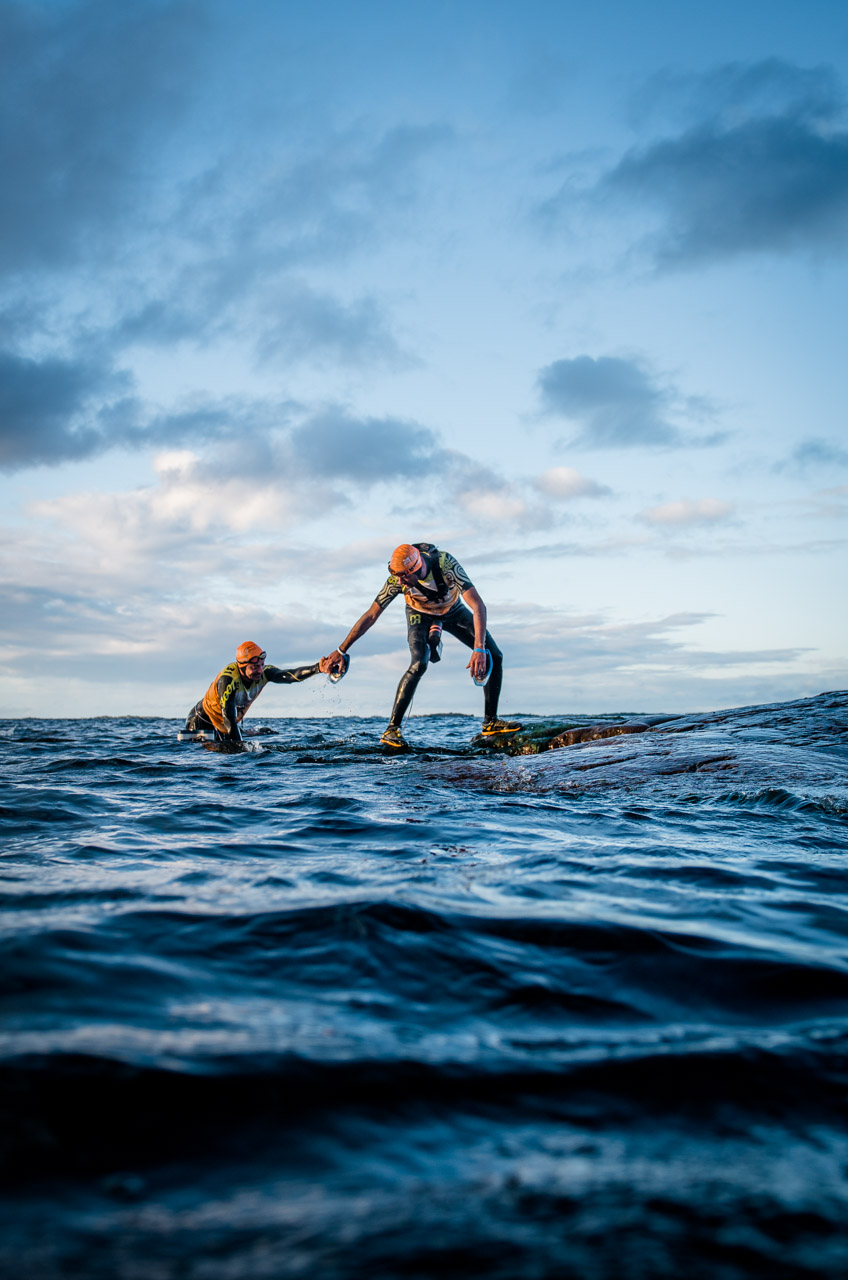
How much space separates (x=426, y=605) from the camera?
10.5 meters

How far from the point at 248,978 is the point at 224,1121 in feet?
2.54

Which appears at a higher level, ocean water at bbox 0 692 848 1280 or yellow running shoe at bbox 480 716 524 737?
yellow running shoe at bbox 480 716 524 737

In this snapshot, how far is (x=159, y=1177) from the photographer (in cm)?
124

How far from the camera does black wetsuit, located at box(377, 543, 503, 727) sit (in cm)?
1039

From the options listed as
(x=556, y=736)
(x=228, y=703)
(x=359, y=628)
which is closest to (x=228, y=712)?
(x=228, y=703)

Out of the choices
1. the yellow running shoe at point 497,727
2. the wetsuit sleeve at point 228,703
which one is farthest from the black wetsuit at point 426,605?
the wetsuit sleeve at point 228,703

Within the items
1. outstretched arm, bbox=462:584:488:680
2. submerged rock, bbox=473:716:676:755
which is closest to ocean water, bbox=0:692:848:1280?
submerged rock, bbox=473:716:676:755

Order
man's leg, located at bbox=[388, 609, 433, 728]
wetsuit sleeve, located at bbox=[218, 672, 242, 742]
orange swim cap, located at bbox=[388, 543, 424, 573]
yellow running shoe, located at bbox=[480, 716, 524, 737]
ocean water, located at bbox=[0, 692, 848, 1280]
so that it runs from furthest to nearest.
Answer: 1. wetsuit sleeve, located at bbox=[218, 672, 242, 742]
2. yellow running shoe, located at bbox=[480, 716, 524, 737]
3. man's leg, located at bbox=[388, 609, 433, 728]
4. orange swim cap, located at bbox=[388, 543, 424, 573]
5. ocean water, located at bbox=[0, 692, 848, 1280]

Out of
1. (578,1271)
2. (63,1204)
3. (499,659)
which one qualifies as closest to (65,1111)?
(63,1204)

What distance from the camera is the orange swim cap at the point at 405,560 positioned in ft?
32.3

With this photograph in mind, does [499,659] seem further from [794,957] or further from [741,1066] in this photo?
[741,1066]

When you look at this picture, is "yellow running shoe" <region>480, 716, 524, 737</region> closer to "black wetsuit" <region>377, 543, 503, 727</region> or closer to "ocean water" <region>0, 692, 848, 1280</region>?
"black wetsuit" <region>377, 543, 503, 727</region>

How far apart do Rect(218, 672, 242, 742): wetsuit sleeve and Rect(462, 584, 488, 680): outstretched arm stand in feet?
11.9

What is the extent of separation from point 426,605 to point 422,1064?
8.94 metres
